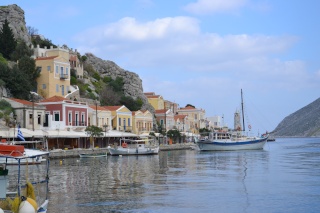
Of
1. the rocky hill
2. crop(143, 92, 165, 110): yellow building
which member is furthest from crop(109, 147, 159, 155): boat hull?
crop(143, 92, 165, 110): yellow building

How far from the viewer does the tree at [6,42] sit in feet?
320

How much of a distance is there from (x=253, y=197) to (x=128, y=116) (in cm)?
7189

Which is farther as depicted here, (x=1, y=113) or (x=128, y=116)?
(x=128, y=116)

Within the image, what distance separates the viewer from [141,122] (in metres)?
101

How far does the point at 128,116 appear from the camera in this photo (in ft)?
318

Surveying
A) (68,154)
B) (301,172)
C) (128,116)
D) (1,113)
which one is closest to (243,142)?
(128,116)

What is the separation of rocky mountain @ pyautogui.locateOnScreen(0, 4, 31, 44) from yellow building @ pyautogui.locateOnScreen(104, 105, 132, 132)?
29.1m

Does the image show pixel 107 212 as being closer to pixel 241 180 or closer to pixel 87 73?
pixel 241 180

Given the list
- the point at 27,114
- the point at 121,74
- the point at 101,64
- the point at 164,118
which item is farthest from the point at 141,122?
the point at 27,114

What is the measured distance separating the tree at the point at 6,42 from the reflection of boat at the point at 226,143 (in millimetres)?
42411

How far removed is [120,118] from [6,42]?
28.0 meters

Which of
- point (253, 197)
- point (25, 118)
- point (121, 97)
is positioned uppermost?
point (121, 97)

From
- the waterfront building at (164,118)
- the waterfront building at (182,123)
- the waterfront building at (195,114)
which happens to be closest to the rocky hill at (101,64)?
the waterfront building at (164,118)

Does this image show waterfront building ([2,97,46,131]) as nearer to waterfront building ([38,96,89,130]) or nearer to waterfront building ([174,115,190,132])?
waterfront building ([38,96,89,130])
